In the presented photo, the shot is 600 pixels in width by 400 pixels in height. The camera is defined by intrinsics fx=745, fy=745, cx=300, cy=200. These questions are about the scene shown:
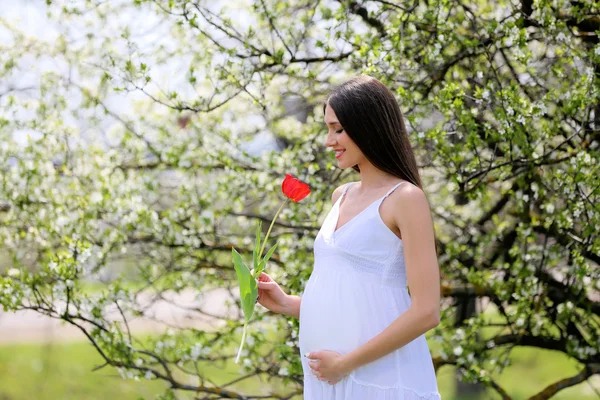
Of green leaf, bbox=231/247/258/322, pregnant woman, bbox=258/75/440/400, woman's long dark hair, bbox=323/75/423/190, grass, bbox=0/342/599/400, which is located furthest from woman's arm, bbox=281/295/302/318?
grass, bbox=0/342/599/400

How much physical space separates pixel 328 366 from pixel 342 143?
0.57 metres

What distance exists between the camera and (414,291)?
1768 millimetres

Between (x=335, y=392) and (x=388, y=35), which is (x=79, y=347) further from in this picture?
(x=335, y=392)

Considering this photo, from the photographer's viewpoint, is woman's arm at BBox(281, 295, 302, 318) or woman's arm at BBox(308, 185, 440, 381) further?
woman's arm at BBox(281, 295, 302, 318)

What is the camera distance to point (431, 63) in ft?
11.0

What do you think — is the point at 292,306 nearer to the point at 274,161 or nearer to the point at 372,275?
the point at 372,275

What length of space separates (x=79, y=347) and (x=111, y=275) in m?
6.04

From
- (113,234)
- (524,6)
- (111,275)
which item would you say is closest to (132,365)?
(113,234)

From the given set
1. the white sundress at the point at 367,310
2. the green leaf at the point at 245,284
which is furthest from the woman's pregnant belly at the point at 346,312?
the green leaf at the point at 245,284

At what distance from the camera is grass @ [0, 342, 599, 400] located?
7.16 meters

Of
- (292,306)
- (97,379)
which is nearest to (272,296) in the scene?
(292,306)

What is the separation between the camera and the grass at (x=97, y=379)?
7156 millimetres

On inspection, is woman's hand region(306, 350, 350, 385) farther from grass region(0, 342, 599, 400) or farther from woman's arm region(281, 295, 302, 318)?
grass region(0, 342, 599, 400)

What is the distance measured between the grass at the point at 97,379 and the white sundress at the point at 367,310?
15.3 feet
